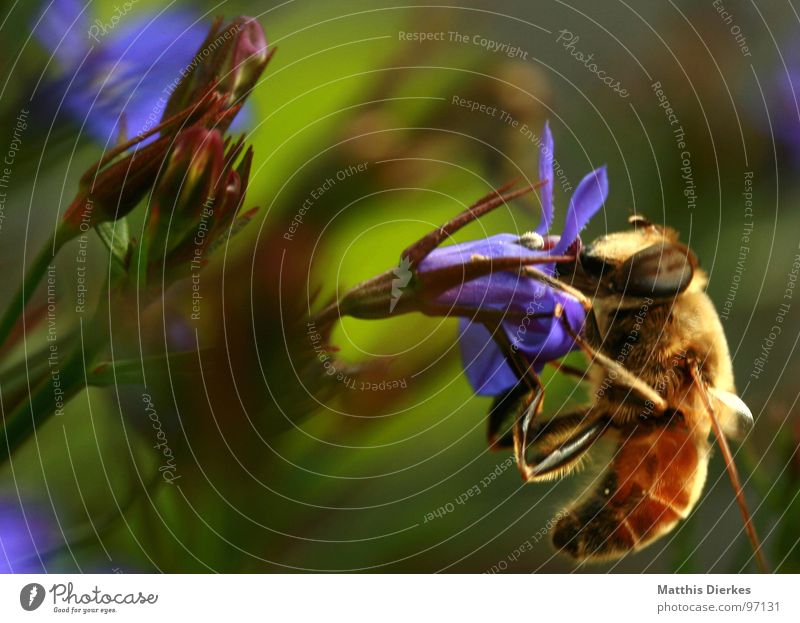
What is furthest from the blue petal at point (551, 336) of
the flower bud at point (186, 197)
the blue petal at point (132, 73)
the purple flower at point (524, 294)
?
the blue petal at point (132, 73)

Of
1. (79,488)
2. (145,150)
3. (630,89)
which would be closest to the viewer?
(145,150)

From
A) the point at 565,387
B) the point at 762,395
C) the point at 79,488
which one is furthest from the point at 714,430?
the point at 79,488

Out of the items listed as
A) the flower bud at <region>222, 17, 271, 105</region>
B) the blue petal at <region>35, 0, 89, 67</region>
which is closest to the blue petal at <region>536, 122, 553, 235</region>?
the flower bud at <region>222, 17, 271, 105</region>

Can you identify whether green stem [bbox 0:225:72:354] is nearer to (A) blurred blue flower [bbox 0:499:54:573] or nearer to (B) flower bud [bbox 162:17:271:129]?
(B) flower bud [bbox 162:17:271:129]

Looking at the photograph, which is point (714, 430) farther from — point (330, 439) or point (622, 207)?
point (330, 439)
